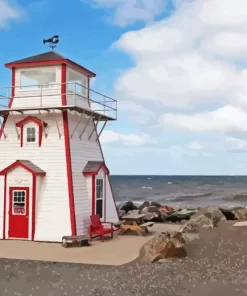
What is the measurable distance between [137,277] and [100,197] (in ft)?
23.5

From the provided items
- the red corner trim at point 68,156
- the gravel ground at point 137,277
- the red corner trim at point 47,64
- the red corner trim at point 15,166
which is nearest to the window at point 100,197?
the red corner trim at point 68,156

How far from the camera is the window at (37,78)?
671 inches

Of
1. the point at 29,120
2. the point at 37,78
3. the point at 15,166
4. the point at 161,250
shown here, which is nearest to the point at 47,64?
the point at 37,78

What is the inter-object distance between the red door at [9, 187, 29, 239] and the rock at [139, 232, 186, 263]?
5317 millimetres

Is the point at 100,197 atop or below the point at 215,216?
atop

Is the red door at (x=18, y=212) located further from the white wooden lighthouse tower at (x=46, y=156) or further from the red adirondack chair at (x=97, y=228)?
the red adirondack chair at (x=97, y=228)

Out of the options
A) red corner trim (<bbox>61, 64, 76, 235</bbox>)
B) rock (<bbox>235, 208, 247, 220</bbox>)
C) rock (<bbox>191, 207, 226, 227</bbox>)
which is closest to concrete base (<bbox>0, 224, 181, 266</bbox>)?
red corner trim (<bbox>61, 64, 76, 235</bbox>)

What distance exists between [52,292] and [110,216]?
8958 mm

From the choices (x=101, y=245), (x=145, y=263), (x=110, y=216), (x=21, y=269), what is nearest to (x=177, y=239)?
(x=145, y=263)

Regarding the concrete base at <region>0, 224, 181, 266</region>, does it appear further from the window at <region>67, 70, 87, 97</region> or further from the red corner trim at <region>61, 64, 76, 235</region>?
the window at <region>67, 70, 87, 97</region>

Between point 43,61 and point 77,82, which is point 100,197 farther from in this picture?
point 43,61

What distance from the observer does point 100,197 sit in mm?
17969

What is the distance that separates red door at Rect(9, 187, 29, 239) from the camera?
16.3 m

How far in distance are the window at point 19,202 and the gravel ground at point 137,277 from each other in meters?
3.55
